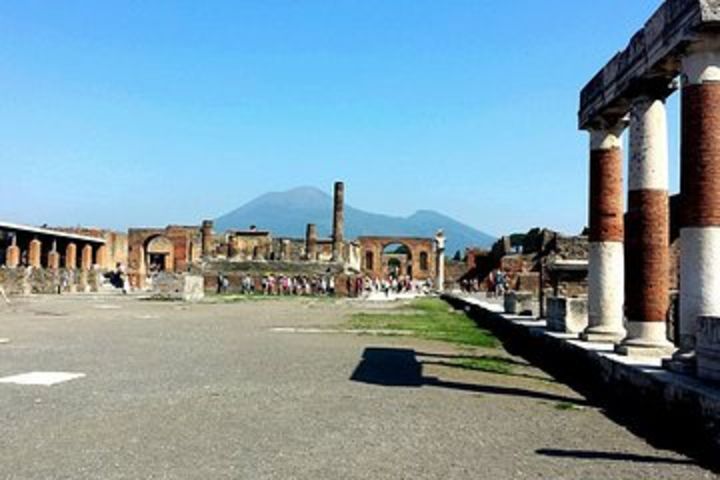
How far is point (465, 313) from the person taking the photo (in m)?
27.3

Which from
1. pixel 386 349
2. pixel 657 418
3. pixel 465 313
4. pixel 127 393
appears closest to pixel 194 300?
pixel 465 313

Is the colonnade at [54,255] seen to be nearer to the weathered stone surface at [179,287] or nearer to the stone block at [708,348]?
the weathered stone surface at [179,287]

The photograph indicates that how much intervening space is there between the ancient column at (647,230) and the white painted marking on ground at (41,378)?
6621mm

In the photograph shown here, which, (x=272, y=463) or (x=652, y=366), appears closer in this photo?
(x=272, y=463)

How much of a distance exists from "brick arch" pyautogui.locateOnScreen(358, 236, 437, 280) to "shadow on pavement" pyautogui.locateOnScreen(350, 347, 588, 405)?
64.2 meters

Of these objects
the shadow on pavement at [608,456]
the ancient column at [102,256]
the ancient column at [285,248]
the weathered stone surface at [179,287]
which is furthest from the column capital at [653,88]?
the ancient column at [102,256]

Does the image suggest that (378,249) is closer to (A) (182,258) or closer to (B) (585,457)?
(A) (182,258)

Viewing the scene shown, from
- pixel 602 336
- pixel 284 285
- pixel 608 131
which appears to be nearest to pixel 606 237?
pixel 602 336

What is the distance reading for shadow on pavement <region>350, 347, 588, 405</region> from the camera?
9000mm

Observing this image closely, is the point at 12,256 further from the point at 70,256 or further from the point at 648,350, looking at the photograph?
the point at 648,350

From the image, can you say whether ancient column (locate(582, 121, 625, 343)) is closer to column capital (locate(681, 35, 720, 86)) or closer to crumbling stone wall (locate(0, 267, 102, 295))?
column capital (locate(681, 35, 720, 86))

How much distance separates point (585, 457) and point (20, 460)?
3966 mm

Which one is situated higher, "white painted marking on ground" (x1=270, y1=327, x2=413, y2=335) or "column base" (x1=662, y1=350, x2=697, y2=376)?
"column base" (x1=662, y1=350, x2=697, y2=376)

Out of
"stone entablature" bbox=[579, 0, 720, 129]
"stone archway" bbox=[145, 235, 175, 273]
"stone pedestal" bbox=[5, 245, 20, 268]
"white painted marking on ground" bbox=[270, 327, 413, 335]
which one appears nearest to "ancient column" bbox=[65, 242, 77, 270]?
"stone pedestal" bbox=[5, 245, 20, 268]
